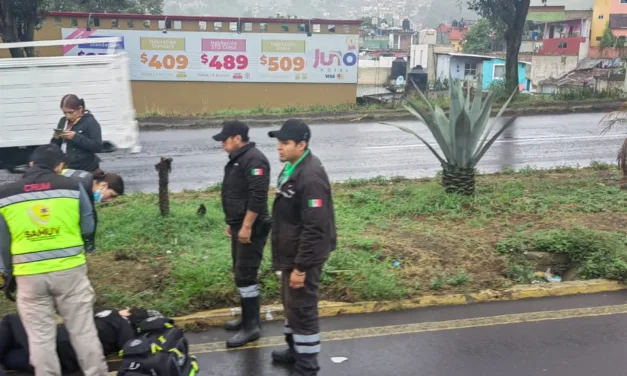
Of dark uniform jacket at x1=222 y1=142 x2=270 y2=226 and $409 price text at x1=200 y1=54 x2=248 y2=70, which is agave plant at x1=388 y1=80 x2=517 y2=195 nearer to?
dark uniform jacket at x1=222 y1=142 x2=270 y2=226

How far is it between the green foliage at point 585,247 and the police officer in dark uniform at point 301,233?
3.04 meters

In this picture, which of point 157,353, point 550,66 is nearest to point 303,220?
point 157,353

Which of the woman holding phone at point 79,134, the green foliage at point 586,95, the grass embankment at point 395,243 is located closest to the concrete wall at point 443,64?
the green foliage at point 586,95

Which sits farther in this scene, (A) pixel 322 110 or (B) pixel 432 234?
(A) pixel 322 110

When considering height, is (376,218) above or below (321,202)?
below

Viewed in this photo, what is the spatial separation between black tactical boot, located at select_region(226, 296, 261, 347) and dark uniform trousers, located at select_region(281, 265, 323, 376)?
746 millimetres

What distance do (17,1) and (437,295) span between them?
61.8 feet

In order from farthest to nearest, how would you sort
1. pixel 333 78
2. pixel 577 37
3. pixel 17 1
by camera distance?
pixel 577 37, pixel 333 78, pixel 17 1

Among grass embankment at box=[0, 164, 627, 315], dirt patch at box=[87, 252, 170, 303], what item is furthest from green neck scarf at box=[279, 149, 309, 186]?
dirt patch at box=[87, 252, 170, 303]

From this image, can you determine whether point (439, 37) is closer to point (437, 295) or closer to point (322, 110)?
point (322, 110)

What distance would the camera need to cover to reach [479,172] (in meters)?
10.9

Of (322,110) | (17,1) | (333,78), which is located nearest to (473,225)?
(322,110)

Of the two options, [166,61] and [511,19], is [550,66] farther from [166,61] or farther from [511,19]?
[166,61]

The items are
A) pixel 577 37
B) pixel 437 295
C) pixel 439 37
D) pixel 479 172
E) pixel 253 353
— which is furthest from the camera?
pixel 439 37
